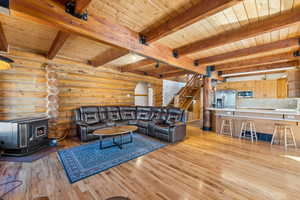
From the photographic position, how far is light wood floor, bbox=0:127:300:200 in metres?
1.71

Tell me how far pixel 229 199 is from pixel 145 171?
1309 millimetres

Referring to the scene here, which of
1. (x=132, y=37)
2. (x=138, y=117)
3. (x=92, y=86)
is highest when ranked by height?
(x=132, y=37)

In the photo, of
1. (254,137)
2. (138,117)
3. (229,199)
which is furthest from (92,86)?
(254,137)

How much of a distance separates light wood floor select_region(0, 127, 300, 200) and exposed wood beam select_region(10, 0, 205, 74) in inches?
94.8

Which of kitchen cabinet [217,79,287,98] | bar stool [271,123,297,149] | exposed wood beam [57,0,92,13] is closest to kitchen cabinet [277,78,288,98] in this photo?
kitchen cabinet [217,79,287,98]

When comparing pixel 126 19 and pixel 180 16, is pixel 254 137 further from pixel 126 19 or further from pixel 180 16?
pixel 126 19

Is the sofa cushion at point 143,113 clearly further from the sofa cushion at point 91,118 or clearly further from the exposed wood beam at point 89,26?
the exposed wood beam at point 89,26

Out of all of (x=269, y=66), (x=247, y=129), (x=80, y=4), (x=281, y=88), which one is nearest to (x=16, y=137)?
(x=80, y=4)

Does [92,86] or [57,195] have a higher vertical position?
[92,86]

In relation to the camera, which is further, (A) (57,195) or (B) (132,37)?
(B) (132,37)

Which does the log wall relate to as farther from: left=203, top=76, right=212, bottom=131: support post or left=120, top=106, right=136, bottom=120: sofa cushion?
left=203, top=76, right=212, bottom=131: support post

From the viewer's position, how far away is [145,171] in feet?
7.39

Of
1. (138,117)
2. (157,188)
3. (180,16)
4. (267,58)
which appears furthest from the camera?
(138,117)

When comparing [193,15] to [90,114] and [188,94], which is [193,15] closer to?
[90,114]
